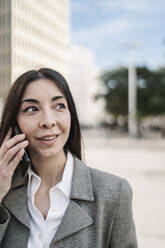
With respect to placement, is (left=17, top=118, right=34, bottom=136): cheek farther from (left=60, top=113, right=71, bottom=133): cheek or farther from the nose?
(left=60, top=113, right=71, bottom=133): cheek

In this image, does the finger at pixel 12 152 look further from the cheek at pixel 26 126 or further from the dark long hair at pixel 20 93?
the dark long hair at pixel 20 93

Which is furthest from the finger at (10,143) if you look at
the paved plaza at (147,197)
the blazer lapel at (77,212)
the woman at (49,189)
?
the paved plaza at (147,197)

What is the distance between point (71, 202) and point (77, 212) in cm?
7

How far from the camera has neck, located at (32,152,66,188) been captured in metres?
1.65

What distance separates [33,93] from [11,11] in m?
2.46

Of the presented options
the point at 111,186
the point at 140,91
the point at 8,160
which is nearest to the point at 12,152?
the point at 8,160

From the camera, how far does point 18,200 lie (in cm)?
154

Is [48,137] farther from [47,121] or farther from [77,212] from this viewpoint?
[77,212]

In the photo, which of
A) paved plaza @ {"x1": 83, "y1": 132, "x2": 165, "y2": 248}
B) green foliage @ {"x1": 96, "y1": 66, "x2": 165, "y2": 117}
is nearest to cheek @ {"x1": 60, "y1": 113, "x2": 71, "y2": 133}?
paved plaza @ {"x1": 83, "y1": 132, "x2": 165, "y2": 248}

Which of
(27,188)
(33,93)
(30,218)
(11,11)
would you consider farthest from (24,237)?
(11,11)

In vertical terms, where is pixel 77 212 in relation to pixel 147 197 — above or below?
above

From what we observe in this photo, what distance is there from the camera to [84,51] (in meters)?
108

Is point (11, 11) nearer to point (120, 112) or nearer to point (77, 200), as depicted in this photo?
point (77, 200)

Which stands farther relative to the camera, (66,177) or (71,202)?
(66,177)
